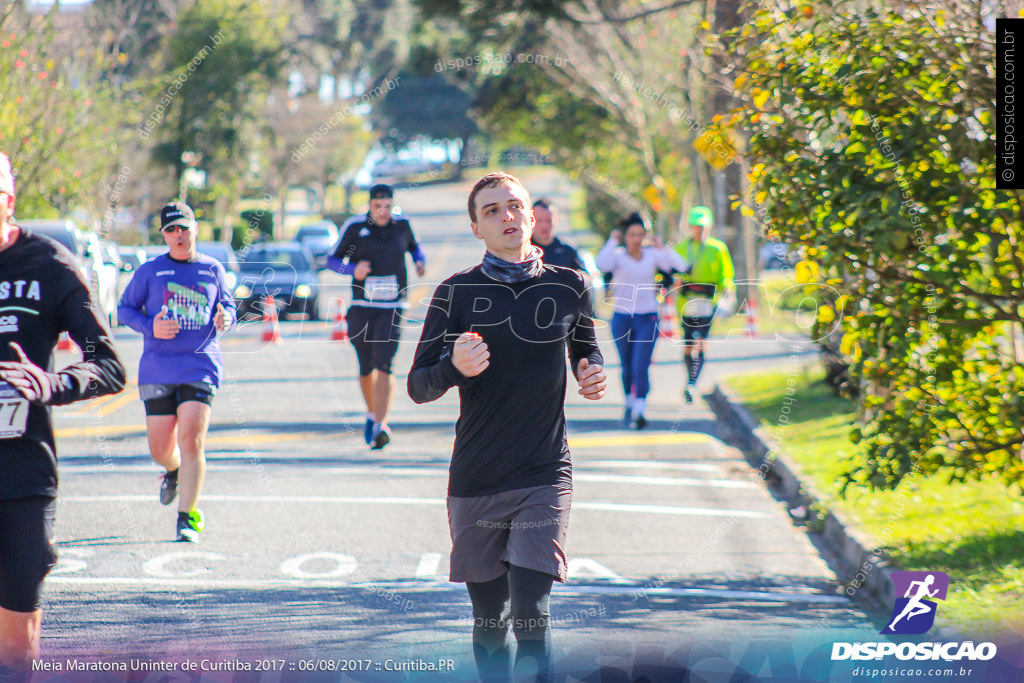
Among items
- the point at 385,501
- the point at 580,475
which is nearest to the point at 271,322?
the point at 580,475

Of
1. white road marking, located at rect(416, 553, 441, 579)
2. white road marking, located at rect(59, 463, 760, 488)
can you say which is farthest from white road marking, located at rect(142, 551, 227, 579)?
white road marking, located at rect(59, 463, 760, 488)

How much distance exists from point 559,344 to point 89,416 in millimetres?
9320

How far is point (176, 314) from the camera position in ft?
23.7

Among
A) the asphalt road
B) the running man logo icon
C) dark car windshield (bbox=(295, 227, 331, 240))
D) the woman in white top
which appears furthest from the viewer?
dark car windshield (bbox=(295, 227, 331, 240))

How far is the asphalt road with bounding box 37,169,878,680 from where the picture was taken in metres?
5.67

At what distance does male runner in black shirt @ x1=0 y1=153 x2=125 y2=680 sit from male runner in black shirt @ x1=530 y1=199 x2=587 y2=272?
648 cm

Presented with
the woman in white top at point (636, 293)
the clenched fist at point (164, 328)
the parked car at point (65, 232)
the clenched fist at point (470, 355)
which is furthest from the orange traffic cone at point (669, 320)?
the clenched fist at point (470, 355)

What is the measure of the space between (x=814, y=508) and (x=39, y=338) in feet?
20.9

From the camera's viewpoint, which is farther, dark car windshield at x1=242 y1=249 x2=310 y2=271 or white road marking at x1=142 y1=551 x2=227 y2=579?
dark car windshield at x1=242 y1=249 x2=310 y2=271

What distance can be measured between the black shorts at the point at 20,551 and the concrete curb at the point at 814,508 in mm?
4521

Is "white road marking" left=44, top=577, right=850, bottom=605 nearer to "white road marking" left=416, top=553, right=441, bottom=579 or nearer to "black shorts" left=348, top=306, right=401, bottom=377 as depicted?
"white road marking" left=416, top=553, right=441, bottom=579

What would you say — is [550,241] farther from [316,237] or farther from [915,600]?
[316,237]

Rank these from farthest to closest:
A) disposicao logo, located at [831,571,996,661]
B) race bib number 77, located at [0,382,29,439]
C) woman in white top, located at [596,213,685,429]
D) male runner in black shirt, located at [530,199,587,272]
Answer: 1. woman in white top, located at [596,213,685,429]
2. male runner in black shirt, located at [530,199,587,272]
3. disposicao logo, located at [831,571,996,661]
4. race bib number 77, located at [0,382,29,439]

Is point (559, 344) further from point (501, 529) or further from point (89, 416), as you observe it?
point (89, 416)
